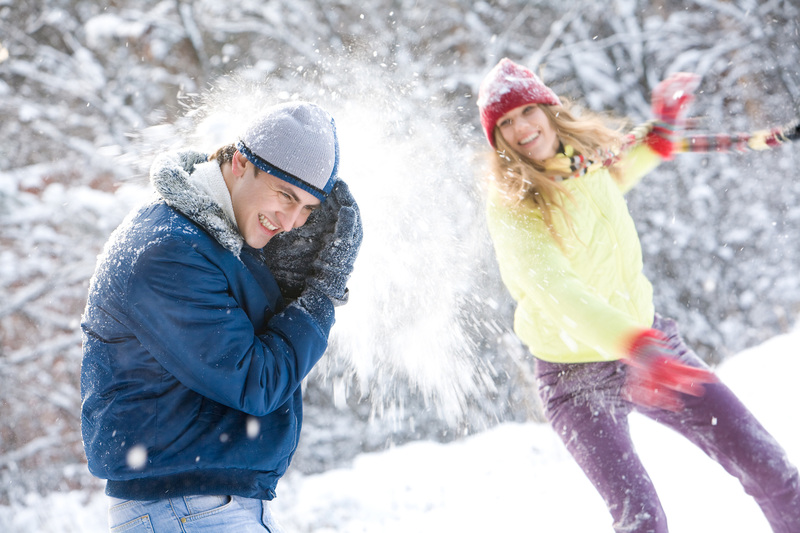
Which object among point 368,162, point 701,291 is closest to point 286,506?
point 368,162

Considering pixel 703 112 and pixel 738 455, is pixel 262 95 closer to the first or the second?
pixel 738 455

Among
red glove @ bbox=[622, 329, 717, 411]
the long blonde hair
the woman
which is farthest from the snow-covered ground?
the long blonde hair

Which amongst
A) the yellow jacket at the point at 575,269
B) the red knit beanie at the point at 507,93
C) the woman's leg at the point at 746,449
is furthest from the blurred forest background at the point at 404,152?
the woman's leg at the point at 746,449

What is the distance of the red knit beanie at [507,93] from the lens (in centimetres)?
223

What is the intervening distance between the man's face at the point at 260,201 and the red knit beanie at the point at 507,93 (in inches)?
43.5

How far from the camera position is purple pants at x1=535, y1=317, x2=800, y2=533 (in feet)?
5.97

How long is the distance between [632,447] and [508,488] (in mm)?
2217

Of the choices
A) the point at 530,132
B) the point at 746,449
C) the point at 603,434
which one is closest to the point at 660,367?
the point at 603,434

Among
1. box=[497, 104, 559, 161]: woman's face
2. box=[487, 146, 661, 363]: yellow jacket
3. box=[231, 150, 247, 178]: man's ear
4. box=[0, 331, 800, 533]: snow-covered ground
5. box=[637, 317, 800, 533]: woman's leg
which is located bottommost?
box=[0, 331, 800, 533]: snow-covered ground

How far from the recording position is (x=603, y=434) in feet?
6.28

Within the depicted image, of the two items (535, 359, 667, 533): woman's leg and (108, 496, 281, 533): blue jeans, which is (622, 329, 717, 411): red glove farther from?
(108, 496, 281, 533): blue jeans

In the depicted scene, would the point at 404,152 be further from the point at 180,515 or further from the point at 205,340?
the point at 180,515

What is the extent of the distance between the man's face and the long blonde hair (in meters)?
0.93

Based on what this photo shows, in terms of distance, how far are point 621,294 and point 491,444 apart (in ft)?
10.5
